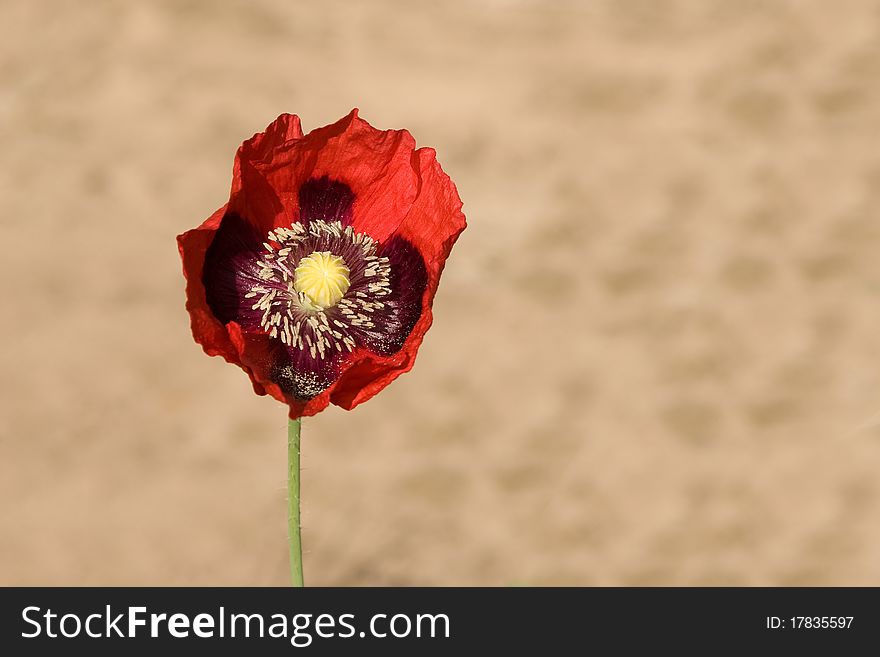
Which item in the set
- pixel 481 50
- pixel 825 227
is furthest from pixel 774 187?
pixel 481 50

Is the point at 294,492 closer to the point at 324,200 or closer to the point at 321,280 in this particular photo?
the point at 321,280

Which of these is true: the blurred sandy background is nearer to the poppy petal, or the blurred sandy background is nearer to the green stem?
the poppy petal

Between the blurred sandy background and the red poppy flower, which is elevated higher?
the blurred sandy background

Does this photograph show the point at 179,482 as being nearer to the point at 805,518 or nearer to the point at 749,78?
the point at 805,518

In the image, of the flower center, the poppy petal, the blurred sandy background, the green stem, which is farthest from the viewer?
the blurred sandy background

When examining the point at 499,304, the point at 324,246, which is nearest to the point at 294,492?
the point at 324,246

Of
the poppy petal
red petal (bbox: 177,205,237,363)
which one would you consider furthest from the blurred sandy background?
red petal (bbox: 177,205,237,363)

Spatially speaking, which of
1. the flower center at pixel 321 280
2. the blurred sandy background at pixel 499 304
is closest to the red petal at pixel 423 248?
the flower center at pixel 321 280
